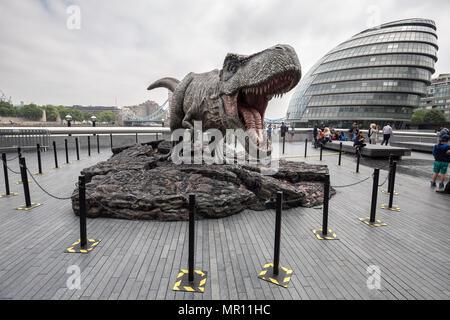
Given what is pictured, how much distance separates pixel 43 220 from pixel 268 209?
4.01 metres

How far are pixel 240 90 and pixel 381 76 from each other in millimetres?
41009

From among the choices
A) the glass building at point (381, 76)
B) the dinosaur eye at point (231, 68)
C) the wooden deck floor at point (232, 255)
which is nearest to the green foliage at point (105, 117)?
the glass building at point (381, 76)

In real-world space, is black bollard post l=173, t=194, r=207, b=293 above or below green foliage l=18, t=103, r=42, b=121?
below

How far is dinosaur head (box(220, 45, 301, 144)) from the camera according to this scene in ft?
13.2

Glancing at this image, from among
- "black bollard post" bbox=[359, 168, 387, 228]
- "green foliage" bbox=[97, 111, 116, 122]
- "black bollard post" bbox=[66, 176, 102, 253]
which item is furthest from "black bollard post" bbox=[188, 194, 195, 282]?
"green foliage" bbox=[97, 111, 116, 122]

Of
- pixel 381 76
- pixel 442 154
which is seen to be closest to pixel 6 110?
pixel 442 154

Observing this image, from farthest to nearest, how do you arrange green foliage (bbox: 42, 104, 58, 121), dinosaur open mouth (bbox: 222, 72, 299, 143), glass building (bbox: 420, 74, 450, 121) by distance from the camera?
1. green foliage (bbox: 42, 104, 58, 121)
2. glass building (bbox: 420, 74, 450, 121)
3. dinosaur open mouth (bbox: 222, 72, 299, 143)

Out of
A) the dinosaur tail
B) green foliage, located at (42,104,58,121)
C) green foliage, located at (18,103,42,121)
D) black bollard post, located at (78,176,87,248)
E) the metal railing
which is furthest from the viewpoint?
green foliage, located at (42,104,58,121)

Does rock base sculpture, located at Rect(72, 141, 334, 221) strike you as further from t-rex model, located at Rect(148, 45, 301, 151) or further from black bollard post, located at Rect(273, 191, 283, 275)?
black bollard post, located at Rect(273, 191, 283, 275)

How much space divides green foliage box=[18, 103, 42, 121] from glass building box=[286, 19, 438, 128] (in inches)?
2982

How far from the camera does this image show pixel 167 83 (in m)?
7.85

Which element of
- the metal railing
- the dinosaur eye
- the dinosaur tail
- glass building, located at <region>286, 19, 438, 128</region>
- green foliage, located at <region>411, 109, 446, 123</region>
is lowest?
the metal railing

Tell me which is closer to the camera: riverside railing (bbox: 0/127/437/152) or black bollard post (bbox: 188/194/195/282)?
black bollard post (bbox: 188/194/195/282)
